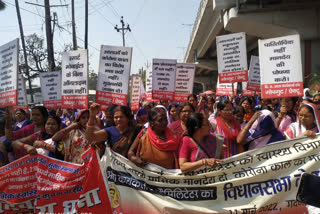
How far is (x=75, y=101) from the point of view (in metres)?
4.32

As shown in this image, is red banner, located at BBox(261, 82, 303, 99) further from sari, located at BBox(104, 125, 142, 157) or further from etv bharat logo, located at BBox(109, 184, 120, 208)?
etv bharat logo, located at BBox(109, 184, 120, 208)

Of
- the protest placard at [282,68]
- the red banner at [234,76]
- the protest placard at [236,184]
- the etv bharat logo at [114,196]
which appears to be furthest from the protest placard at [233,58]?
the etv bharat logo at [114,196]

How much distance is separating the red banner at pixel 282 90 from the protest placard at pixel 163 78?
3023mm

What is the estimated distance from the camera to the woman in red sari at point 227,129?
3.33 m

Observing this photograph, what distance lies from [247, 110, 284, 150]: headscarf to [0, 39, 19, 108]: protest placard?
12.7ft

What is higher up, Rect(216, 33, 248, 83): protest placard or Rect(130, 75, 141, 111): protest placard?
Rect(216, 33, 248, 83): protest placard

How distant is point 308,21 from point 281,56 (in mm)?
10163

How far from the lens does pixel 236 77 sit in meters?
6.24

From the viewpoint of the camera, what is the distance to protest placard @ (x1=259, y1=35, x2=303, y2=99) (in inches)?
160

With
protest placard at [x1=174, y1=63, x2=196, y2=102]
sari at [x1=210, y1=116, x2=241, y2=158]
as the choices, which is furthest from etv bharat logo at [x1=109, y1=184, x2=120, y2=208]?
protest placard at [x1=174, y1=63, x2=196, y2=102]

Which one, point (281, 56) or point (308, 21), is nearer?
point (281, 56)

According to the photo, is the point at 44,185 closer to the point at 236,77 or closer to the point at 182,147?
the point at 182,147

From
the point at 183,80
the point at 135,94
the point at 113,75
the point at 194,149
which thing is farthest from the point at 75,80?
the point at 183,80

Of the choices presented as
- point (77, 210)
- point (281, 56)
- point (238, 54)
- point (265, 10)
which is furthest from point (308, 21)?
point (77, 210)
